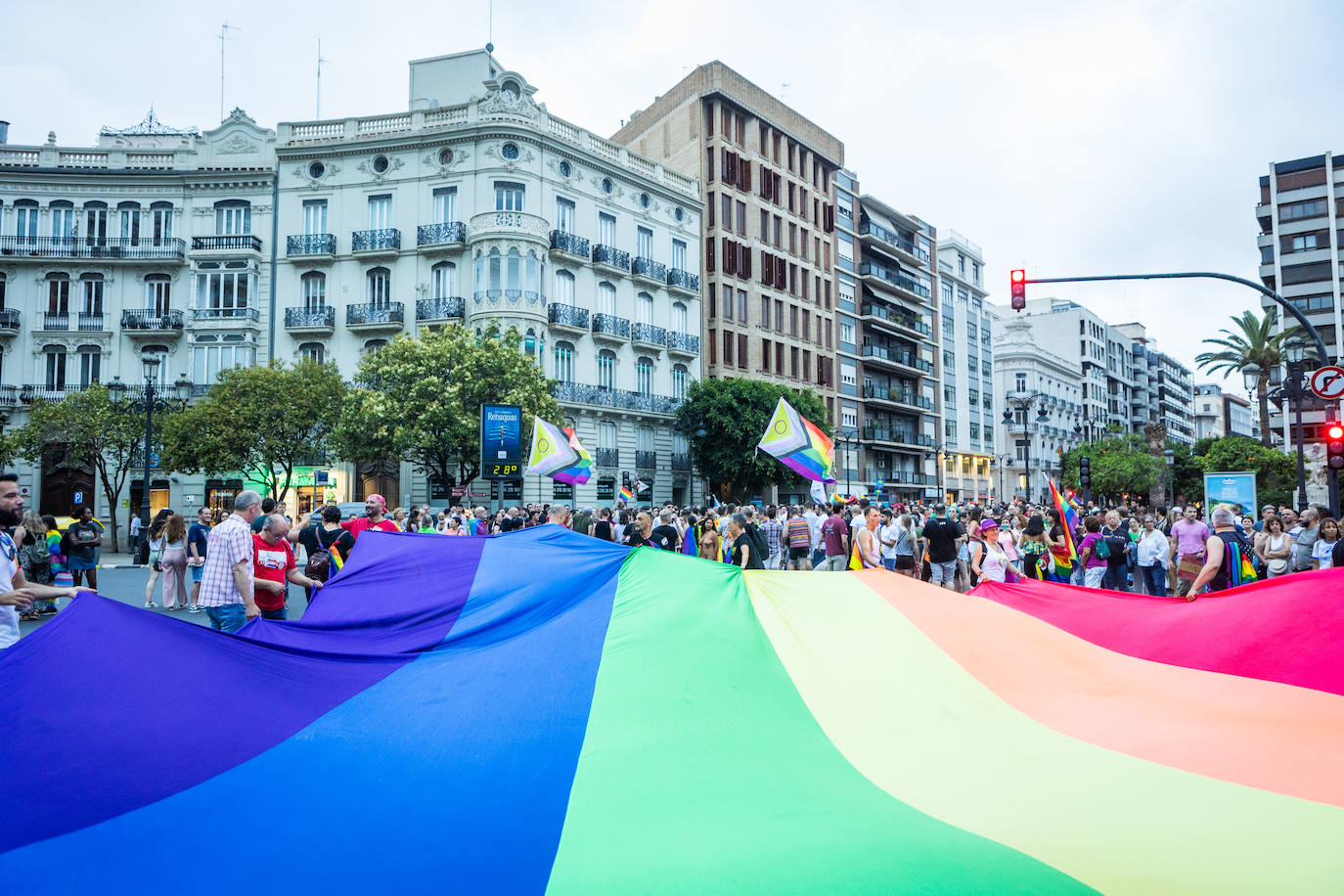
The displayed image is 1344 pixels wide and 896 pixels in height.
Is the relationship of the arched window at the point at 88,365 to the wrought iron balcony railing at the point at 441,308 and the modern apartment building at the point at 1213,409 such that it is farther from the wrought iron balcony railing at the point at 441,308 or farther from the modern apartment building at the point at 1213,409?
the modern apartment building at the point at 1213,409

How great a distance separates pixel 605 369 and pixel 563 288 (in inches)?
178

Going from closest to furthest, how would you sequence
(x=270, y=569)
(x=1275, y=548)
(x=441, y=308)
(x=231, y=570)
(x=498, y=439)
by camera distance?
(x=231, y=570) → (x=270, y=569) → (x=1275, y=548) → (x=498, y=439) → (x=441, y=308)

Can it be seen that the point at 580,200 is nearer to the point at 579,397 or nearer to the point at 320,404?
the point at 579,397

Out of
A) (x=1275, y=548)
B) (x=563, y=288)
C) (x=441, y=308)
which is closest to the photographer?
(x=1275, y=548)

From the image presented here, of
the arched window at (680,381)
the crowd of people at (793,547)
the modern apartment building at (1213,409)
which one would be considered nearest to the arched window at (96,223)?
the crowd of people at (793,547)

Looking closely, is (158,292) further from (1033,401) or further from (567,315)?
(1033,401)

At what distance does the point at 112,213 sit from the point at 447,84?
16977 millimetres

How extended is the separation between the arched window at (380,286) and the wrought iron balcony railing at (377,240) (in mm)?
1069

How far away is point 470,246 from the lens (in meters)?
39.4

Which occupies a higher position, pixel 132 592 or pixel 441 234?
pixel 441 234

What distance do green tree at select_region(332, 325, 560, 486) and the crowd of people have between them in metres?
12.3

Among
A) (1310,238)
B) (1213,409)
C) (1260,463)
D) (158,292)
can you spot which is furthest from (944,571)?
(1213,409)

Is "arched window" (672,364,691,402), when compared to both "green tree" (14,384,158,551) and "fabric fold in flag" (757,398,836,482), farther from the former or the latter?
"fabric fold in flag" (757,398,836,482)

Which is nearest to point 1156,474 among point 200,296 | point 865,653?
point 200,296
